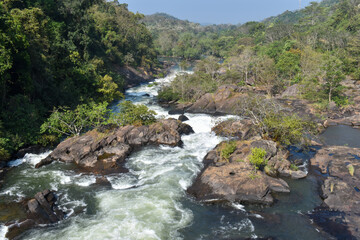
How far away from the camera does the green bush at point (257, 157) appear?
62.3 feet

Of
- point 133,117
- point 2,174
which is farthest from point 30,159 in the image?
point 133,117

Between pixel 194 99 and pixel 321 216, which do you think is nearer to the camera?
pixel 321 216

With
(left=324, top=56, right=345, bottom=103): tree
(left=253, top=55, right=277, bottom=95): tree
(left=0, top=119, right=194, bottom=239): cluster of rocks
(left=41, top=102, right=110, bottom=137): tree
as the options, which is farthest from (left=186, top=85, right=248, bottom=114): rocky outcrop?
(left=41, top=102, right=110, bottom=137): tree

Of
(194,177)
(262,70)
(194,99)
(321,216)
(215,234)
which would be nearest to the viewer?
(215,234)

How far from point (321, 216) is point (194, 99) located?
30.2m

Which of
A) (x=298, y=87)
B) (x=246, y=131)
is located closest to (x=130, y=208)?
Answer: (x=246, y=131)

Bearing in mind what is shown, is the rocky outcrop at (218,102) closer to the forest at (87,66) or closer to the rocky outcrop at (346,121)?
the forest at (87,66)

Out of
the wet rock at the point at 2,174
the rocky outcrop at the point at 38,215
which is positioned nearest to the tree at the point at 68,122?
the wet rock at the point at 2,174

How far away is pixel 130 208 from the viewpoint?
15.9 m

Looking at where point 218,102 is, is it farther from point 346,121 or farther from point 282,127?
point 282,127

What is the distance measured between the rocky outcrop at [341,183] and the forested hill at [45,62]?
84.6 feet

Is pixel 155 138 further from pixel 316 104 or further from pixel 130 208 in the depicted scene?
pixel 316 104

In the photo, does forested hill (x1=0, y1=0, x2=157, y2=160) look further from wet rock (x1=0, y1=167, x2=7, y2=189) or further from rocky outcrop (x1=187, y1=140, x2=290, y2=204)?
rocky outcrop (x1=187, y1=140, x2=290, y2=204)

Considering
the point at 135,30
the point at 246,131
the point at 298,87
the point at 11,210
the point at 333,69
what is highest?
the point at 135,30
